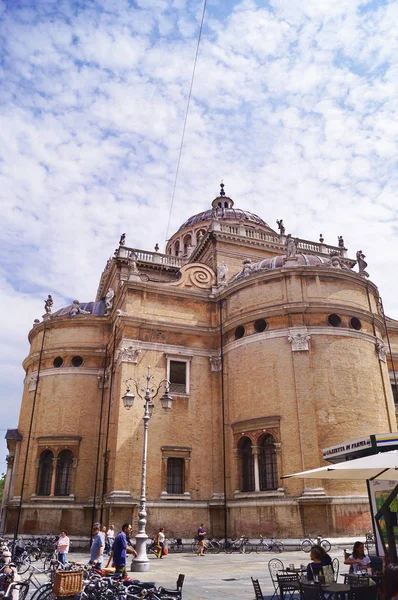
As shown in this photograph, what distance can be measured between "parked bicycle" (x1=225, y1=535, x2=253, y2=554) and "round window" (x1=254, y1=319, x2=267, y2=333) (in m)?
9.52

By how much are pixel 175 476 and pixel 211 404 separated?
13.2ft

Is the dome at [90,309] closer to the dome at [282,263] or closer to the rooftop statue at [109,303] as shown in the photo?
the rooftop statue at [109,303]

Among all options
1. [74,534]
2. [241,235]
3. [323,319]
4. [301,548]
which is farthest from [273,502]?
[241,235]

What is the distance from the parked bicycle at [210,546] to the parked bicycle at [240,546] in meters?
0.41

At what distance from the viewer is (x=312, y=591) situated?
7.74 meters

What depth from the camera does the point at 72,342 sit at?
29.8 meters

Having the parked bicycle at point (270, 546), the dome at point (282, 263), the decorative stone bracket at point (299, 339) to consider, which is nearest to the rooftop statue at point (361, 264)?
the dome at point (282, 263)

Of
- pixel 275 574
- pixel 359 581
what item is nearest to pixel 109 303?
pixel 275 574

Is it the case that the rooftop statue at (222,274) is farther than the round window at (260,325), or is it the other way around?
the rooftop statue at (222,274)

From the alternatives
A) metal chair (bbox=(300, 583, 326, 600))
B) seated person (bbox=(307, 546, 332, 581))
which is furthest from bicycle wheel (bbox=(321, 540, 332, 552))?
metal chair (bbox=(300, 583, 326, 600))

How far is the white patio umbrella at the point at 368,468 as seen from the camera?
9266 mm

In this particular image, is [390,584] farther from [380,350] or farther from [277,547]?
→ [380,350]

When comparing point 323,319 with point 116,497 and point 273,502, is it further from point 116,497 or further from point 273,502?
point 116,497

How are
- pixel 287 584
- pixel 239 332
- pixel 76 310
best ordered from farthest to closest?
pixel 76 310
pixel 239 332
pixel 287 584
